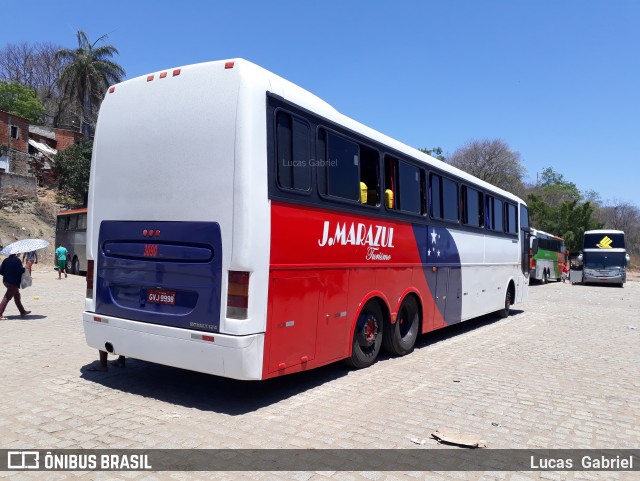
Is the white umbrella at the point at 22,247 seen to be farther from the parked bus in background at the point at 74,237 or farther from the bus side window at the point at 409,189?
the parked bus in background at the point at 74,237

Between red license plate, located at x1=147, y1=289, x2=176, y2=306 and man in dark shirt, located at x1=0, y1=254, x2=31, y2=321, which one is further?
man in dark shirt, located at x1=0, y1=254, x2=31, y2=321

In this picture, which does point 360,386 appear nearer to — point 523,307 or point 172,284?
point 172,284

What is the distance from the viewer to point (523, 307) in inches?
692

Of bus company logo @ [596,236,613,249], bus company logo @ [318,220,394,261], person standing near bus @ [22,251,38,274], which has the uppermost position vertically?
bus company logo @ [596,236,613,249]

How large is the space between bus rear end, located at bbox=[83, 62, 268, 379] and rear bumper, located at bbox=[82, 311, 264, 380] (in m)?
0.01

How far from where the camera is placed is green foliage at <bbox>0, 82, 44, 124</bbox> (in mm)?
52247

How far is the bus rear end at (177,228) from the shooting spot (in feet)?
16.9

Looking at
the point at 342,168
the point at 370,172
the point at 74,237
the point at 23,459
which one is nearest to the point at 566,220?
the point at 74,237

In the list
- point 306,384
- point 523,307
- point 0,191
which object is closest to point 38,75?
point 0,191

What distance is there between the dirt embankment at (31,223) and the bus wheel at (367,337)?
96.7 ft

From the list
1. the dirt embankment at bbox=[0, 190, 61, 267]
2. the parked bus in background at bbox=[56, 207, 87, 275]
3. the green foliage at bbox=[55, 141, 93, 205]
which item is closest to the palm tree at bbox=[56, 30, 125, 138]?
the green foliage at bbox=[55, 141, 93, 205]

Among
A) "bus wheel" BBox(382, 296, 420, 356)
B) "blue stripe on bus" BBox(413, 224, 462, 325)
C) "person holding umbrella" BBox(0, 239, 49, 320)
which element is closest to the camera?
"bus wheel" BBox(382, 296, 420, 356)

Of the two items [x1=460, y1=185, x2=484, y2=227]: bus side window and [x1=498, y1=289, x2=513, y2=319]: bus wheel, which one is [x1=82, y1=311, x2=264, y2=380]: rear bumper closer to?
[x1=460, y1=185, x2=484, y2=227]: bus side window

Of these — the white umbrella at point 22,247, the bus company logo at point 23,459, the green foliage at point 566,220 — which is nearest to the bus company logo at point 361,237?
the bus company logo at point 23,459
